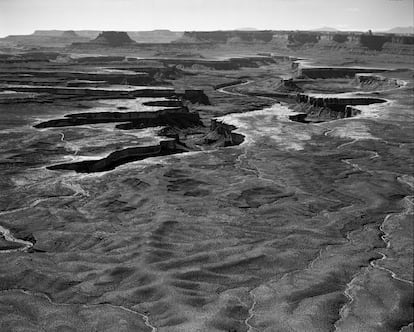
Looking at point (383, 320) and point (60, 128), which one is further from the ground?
point (60, 128)

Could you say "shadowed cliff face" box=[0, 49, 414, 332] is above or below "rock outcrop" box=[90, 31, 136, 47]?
below

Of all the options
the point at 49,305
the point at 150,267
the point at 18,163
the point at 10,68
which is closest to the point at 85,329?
the point at 49,305

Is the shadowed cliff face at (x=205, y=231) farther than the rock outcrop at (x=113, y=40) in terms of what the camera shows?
No

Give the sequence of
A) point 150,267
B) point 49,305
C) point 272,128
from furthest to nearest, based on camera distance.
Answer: point 272,128 < point 150,267 < point 49,305

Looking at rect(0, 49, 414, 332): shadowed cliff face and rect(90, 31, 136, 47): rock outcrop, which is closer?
rect(0, 49, 414, 332): shadowed cliff face

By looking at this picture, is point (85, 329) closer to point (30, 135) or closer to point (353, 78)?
point (30, 135)

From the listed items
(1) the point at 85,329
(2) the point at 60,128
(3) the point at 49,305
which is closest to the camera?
(1) the point at 85,329

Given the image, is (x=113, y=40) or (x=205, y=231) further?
(x=113, y=40)

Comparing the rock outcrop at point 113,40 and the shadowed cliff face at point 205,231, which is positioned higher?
the rock outcrop at point 113,40

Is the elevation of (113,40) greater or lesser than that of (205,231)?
greater

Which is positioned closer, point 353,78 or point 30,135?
point 30,135
